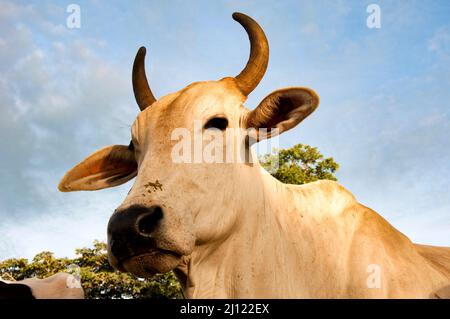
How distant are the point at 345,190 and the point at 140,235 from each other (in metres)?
2.11

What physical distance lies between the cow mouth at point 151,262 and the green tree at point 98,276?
630 inches

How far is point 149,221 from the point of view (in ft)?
8.40

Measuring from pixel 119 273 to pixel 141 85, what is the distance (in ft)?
61.7

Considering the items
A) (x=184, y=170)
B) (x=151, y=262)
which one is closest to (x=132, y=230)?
(x=151, y=262)

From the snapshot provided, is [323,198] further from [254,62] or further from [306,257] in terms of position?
[254,62]

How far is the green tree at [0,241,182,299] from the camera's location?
2020cm

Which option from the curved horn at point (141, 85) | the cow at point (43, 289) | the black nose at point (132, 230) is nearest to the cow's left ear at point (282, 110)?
the curved horn at point (141, 85)

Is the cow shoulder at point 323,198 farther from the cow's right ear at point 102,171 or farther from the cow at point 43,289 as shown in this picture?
the cow at point 43,289

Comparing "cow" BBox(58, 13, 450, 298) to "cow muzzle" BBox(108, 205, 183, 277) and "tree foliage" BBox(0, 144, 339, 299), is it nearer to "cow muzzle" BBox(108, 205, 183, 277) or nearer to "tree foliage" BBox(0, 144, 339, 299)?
"cow muzzle" BBox(108, 205, 183, 277)

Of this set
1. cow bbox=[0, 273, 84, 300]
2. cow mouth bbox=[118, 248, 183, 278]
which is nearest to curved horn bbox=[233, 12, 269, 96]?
cow mouth bbox=[118, 248, 183, 278]

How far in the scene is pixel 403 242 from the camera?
3506 mm

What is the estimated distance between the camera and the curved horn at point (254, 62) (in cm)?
369

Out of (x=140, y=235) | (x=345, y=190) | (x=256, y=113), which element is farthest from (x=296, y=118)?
(x=140, y=235)
